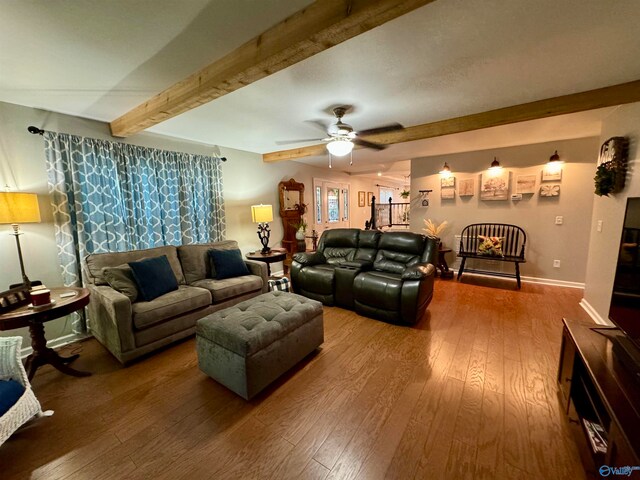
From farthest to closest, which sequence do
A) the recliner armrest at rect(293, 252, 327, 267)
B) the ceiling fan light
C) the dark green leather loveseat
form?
the recliner armrest at rect(293, 252, 327, 267), the dark green leather loveseat, the ceiling fan light

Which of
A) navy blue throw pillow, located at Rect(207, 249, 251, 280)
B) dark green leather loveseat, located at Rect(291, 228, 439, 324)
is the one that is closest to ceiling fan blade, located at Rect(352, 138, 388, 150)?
dark green leather loveseat, located at Rect(291, 228, 439, 324)

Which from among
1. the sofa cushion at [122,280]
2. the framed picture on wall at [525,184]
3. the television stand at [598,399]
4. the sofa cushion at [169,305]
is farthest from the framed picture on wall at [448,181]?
the sofa cushion at [122,280]

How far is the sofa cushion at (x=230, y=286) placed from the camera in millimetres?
2914

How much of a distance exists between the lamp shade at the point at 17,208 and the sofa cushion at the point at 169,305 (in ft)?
3.60

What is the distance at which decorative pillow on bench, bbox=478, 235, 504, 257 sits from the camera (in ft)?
14.1

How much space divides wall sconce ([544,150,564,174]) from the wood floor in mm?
2858

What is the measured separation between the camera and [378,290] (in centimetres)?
299

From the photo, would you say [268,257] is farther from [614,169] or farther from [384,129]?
[614,169]

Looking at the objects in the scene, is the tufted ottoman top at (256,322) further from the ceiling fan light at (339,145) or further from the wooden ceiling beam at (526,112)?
the wooden ceiling beam at (526,112)

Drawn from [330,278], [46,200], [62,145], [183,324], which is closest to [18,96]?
[62,145]

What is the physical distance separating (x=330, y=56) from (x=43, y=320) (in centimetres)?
280

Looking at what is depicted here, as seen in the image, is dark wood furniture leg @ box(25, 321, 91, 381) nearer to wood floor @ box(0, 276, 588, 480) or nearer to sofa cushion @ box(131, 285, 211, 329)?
wood floor @ box(0, 276, 588, 480)

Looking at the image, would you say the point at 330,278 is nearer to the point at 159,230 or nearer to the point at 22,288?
the point at 159,230

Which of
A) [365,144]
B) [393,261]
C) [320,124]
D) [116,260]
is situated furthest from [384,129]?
[116,260]
